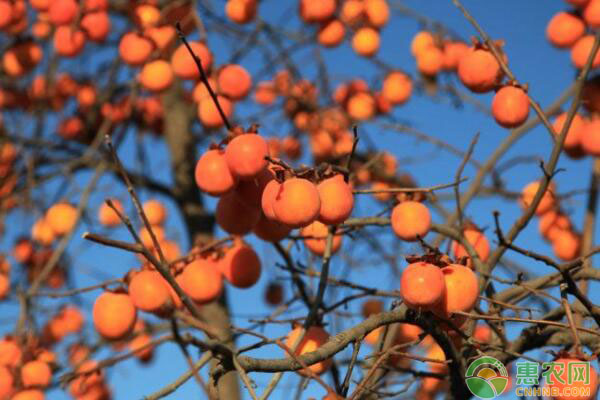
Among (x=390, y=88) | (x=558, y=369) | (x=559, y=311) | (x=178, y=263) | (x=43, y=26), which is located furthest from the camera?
(x=43, y=26)

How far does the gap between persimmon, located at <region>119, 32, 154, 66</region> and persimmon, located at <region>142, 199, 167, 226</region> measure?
3.65 ft

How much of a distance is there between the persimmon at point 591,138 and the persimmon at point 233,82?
1058 millimetres

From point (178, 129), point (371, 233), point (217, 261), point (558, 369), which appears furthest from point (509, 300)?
point (178, 129)

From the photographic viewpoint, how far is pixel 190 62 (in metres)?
2.25

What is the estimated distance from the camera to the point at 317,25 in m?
3.08

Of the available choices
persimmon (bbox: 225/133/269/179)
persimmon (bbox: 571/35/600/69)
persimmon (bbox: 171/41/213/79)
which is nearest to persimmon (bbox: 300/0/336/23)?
persimmon (bbox: 171/41/213/79)

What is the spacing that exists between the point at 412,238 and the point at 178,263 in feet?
2.13

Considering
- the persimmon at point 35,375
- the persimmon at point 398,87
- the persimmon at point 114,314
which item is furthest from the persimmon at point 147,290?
the persimmon at point 398,87

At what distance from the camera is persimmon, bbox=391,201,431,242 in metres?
1.59

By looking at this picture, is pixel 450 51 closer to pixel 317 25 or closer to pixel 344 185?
pixel 317 25

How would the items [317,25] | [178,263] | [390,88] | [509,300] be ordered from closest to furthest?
[509,300]
[178,263]
[317,25]
[390,88]

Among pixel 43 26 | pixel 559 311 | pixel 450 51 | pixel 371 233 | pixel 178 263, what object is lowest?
pixel 559 311

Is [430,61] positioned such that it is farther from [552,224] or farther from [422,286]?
[422,286]

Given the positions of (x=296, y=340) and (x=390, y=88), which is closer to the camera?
(x=296, y=340)
